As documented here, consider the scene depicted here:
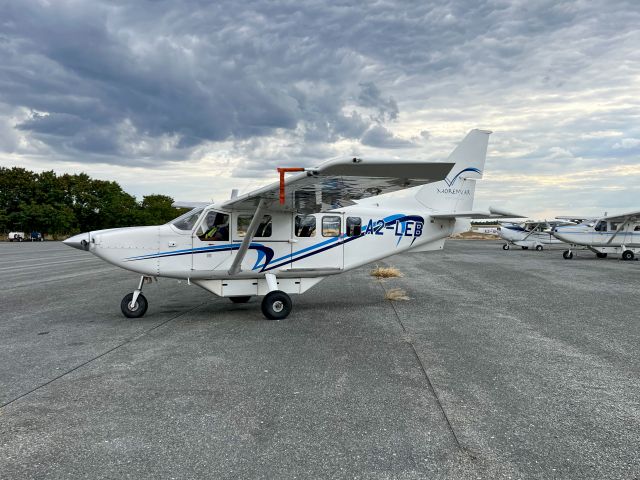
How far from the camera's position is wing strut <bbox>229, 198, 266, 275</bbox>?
8080mm

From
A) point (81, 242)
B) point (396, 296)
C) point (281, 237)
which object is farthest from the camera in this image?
point (396, 296)

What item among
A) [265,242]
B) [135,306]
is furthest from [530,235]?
[135,306]

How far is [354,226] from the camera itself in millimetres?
10039

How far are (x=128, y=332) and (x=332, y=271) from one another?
4.34 meters

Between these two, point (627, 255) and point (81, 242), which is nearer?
point (81, 242)

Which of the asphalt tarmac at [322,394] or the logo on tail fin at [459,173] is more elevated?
the logo on tail fin at [459,173]

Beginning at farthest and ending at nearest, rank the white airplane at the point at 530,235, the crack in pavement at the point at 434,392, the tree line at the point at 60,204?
1. the tree line at the point at 60,204
2. the white airplane at the point at 530,235
3. the crack in pavement at the point at 434,392

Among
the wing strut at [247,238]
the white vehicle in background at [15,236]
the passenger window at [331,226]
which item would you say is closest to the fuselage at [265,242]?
the passenger window at [331,226]

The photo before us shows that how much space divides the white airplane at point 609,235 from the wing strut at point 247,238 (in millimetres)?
22911

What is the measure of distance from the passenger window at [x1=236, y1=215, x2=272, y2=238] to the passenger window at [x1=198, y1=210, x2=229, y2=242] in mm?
266

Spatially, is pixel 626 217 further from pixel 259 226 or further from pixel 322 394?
pixel 322 394

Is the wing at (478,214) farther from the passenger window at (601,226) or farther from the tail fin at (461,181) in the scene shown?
the passenger window at (601,226)

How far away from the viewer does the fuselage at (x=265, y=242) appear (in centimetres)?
831

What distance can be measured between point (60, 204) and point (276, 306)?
73.5 meters
